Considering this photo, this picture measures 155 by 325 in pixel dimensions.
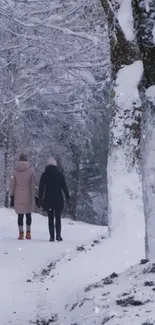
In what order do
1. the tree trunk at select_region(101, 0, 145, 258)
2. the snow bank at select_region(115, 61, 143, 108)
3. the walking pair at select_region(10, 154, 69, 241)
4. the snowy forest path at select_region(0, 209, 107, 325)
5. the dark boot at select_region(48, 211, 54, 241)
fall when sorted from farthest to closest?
the walking pair at select_region(10, 154, 69, 241)
the dark boot at select_region(48, 211, 54, 241)
the tree trunk at select_region(101, 0, 145, 258)
the snow bank at select_region(115, 61, 143, 108)
the snowy forest path at select_region(0, 209, 107, 325)

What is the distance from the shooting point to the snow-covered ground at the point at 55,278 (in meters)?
6.81

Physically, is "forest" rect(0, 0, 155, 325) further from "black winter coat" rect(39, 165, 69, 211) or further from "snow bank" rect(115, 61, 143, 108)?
"black winter coat" rect(39, 165, 69, 211)

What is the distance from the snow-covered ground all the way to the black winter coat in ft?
3.06

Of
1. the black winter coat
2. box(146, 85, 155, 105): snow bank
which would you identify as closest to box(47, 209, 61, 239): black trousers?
the black winter coat

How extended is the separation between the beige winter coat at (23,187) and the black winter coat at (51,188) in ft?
1.13

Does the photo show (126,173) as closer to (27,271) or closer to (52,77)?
(27,271)

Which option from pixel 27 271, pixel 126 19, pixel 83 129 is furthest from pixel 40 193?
pixel 83 129

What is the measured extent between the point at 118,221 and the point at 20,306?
189 inches

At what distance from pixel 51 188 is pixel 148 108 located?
21.6 ft

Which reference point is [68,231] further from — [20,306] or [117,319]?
[117,319]

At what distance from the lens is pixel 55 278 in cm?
931

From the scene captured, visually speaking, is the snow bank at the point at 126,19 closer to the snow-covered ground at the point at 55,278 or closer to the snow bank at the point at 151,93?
the snow bank at the point at 151,93

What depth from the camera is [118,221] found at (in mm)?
12250

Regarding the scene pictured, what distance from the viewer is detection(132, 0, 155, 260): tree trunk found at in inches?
292
